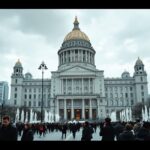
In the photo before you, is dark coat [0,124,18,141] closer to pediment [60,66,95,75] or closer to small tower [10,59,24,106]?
pediment [60,66,95,75]

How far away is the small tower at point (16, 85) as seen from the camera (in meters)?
109

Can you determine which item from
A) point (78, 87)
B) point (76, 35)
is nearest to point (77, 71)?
point (78, 87)

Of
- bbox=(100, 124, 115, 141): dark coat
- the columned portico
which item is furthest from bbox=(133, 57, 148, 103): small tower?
bbox=(100, 124, 115, 141): dark coat

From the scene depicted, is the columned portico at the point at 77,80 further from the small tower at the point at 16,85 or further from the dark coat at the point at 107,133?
the dark coat at the point at 107,133

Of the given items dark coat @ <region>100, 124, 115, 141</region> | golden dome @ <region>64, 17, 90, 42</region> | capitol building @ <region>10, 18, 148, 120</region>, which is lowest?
dark coat @ <region>100, 124, 115, 141</region>

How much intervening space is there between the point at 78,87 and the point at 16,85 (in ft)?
91.3

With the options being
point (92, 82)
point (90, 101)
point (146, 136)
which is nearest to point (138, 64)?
point (92, 82)

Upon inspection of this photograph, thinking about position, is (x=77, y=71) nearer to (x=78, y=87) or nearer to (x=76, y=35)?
(x=78, y=87)

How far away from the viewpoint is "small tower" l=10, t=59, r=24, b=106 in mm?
108750

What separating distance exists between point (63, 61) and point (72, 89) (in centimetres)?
1864

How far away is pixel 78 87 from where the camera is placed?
99.4 metres

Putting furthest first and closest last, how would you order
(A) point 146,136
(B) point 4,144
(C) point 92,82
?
1. (C) point 92,82
2. (A) point 146,136
3. (B) point 4,144
